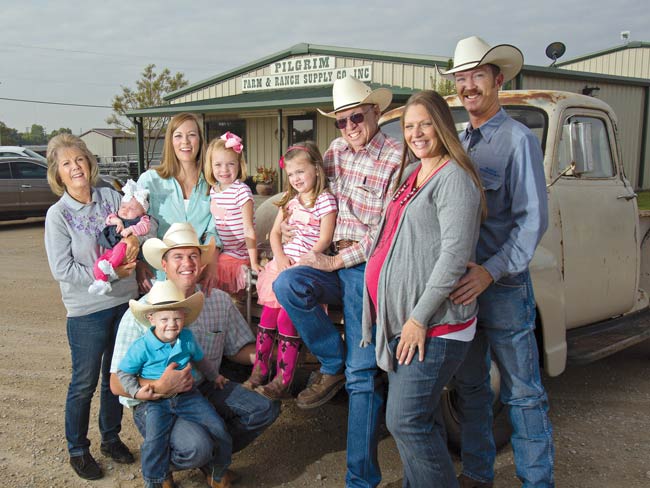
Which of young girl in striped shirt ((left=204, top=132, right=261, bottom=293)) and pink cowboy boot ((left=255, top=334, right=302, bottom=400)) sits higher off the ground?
young girl in striped shirt ((left=204, top=132, right=261, bottom=293))

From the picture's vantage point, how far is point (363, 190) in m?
3.29

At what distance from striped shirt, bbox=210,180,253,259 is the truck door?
1.99 meters

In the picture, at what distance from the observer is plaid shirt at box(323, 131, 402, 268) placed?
324 cm

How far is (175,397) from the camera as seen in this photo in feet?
10.8

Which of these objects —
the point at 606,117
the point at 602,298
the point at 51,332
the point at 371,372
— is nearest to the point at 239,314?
the point at 371,372

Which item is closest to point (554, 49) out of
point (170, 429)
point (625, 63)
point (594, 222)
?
point (594, 222)

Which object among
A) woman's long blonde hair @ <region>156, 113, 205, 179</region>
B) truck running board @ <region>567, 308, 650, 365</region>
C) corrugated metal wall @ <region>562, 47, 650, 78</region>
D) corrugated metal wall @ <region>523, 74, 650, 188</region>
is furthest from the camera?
corrugated metal wall @ <region>562, 47, 650, 78</region>

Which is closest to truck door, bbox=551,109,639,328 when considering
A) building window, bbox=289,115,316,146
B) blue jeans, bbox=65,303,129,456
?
blue jeans, bbox=65,303,129,456

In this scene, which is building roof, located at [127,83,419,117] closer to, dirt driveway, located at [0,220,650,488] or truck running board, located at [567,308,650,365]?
dirt driveway, located at [0,220,650,488]

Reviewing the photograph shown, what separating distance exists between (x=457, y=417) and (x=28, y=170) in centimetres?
1352

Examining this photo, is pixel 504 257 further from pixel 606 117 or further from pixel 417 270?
pixel 606 117

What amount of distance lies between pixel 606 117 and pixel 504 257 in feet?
7.70

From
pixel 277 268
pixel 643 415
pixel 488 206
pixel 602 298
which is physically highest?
pixel 488 206

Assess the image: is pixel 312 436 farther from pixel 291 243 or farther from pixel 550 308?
pixel 550 308
